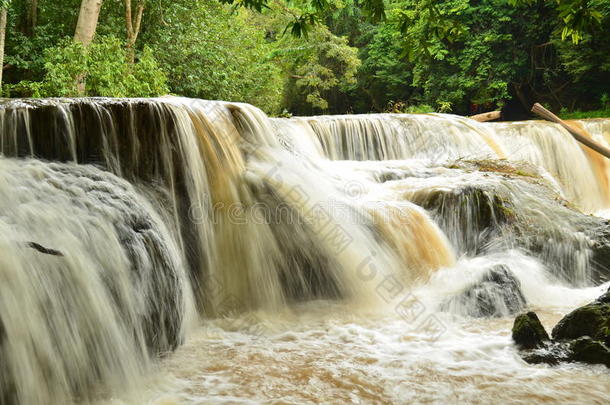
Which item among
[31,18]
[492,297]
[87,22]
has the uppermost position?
[31,18]

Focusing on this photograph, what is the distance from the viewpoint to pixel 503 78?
1917cm

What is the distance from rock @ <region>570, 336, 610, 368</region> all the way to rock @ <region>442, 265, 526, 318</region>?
1.19m

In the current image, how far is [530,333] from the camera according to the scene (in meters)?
3.71

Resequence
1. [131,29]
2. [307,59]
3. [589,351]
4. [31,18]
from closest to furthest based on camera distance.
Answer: [589,351]
[131,29]
[31,18]
[307,59]

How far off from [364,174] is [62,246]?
551 cm

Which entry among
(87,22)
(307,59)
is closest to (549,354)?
(87,22)

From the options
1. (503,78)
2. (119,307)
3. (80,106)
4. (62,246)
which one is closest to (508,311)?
(119,307)

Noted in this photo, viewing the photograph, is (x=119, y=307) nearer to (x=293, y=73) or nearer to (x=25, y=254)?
(x=25, y=254)

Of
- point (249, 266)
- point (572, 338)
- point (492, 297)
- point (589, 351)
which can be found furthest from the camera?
point (249, 266)

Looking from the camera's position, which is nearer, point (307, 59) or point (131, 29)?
point (131, 29)

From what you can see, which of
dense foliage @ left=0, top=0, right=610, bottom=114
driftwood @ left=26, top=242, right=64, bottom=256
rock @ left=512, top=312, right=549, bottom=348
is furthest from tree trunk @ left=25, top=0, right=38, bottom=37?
rock @ left=512, top=312, right=549, bottom=348

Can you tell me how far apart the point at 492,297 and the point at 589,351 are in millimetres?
1444

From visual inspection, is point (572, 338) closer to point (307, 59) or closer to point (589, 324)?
point (589, 324)

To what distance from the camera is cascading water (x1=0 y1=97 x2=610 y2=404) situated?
306cm
